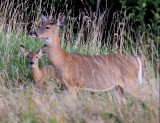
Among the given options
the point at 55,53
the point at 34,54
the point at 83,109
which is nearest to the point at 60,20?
the point at 55,53

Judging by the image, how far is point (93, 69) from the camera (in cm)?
621

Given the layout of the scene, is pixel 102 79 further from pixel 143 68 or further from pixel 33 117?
pixel 33 117

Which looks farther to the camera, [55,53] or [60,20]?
[60,20]

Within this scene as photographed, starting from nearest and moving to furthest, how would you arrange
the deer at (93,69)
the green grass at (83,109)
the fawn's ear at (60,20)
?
the green grass at (83,109) → the deer at (93,69) → the fawn's ear at (60,20)

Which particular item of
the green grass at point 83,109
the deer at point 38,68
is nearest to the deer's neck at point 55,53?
the green grass at point 83,109

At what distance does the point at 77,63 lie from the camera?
617cm

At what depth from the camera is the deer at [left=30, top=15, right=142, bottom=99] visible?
602cm

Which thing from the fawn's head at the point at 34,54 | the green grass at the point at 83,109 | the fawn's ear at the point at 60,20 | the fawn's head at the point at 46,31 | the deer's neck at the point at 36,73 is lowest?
the green grass at the point at 83,109

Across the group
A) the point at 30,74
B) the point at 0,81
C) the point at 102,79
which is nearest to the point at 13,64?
the point at 30,74

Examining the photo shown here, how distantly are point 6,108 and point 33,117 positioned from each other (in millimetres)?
722

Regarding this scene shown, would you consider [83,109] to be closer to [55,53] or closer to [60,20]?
[55,53]

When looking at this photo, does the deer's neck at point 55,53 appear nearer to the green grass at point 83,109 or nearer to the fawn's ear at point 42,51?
the green grass at point 83,109

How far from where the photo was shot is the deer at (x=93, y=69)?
6.02 metres

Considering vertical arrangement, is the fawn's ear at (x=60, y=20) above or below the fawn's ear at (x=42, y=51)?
above
